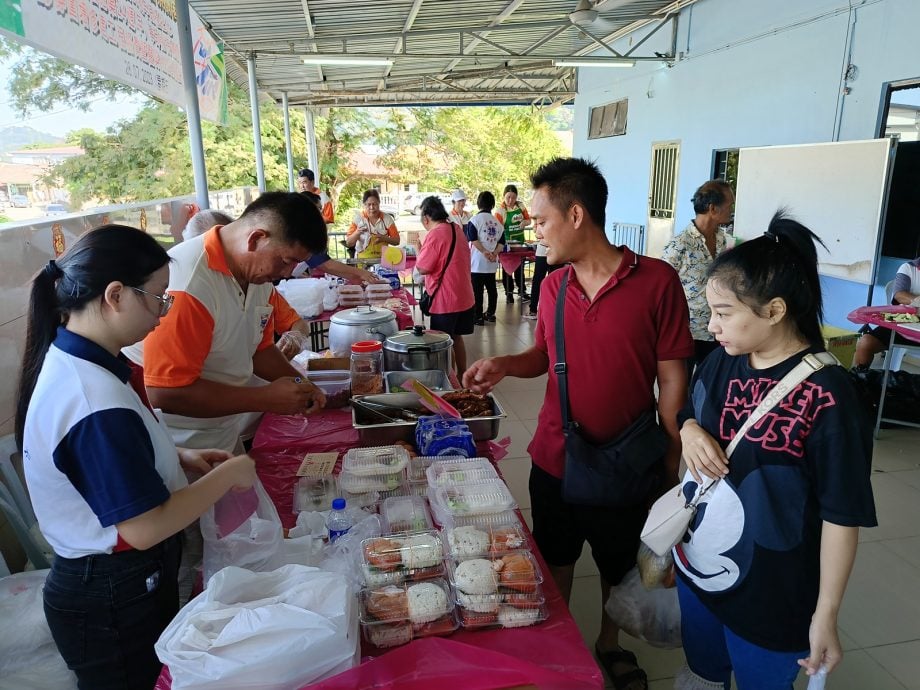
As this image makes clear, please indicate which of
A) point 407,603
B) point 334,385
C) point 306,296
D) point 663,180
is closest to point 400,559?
point 407,603

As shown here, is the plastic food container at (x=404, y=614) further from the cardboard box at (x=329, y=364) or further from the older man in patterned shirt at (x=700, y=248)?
the older man in patterned shirt at (x=700, y=248)

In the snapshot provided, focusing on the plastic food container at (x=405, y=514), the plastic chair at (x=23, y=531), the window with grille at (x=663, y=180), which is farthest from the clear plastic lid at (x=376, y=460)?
the window with grille at (x=663, y=180)

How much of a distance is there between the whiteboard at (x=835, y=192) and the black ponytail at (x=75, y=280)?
14.9 ft

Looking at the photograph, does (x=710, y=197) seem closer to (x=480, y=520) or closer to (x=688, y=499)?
(x=688, y=499)

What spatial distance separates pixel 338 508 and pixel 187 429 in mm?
722

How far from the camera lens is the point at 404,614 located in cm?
108

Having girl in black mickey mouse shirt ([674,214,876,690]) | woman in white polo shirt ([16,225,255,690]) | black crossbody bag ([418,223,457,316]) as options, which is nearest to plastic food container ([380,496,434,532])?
woman in white polo shirt ([16,225,255,690])

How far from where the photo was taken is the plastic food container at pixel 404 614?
1067 mm

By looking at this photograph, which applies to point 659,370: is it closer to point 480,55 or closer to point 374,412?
point 374,412

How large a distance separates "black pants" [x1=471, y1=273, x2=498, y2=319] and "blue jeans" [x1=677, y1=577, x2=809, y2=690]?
5.65 meters

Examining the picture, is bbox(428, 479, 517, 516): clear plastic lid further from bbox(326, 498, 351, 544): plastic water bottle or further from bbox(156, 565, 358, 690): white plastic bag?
bbox(156, 565, 358, 690): white plastic bag

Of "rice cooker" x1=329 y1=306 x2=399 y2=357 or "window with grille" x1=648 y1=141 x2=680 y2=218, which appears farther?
"window with grille" x1=648 y1=141 x2=680 y2=218

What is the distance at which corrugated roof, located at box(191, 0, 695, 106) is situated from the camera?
605cm

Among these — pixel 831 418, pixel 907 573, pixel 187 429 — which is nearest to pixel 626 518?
pixel 831 418
